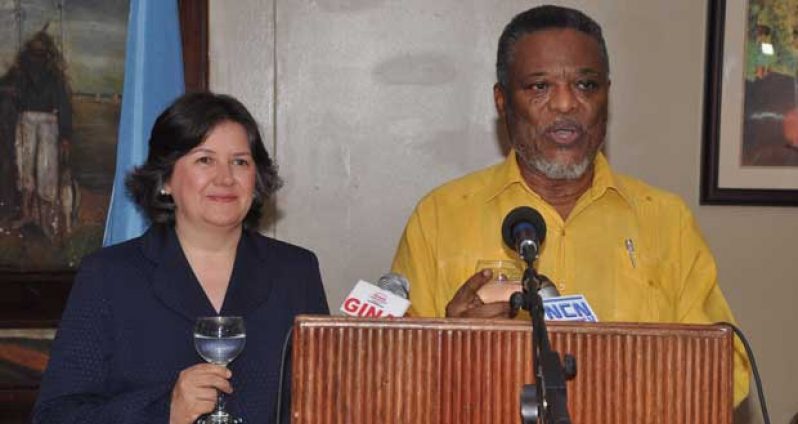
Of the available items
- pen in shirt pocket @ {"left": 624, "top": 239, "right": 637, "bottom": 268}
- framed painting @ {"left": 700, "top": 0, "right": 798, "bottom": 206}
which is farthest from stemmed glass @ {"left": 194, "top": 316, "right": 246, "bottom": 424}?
framed painting @ {"left": 700, "top": 0, "right": 798, "bottom": 206}

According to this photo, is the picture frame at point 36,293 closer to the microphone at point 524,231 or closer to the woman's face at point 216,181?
the woman's face at point 216,181

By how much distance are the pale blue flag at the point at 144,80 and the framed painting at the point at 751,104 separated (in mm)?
2099

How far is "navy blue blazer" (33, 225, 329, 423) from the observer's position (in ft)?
7.38

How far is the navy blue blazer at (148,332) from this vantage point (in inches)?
88.5

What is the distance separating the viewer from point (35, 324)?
161 inches

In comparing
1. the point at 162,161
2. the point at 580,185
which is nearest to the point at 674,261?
the point at 580,185

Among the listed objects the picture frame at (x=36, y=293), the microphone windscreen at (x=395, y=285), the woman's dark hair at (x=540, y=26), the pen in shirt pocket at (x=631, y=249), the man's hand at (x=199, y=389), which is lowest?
the picture frame at (x=36, y=293)

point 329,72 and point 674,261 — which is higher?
point 329,72

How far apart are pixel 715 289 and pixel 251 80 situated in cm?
229

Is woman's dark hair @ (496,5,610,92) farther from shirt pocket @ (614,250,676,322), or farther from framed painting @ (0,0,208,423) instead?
framed painting @ (0,0,208,423)

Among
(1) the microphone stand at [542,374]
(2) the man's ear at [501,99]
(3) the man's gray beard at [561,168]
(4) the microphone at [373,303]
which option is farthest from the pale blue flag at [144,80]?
(1) the microphone stand at [542,374]

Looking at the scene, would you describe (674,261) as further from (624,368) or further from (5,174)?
(5,174)

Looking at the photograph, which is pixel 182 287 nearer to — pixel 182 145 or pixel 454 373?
pixel 182 145

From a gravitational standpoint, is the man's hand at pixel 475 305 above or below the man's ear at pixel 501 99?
below
